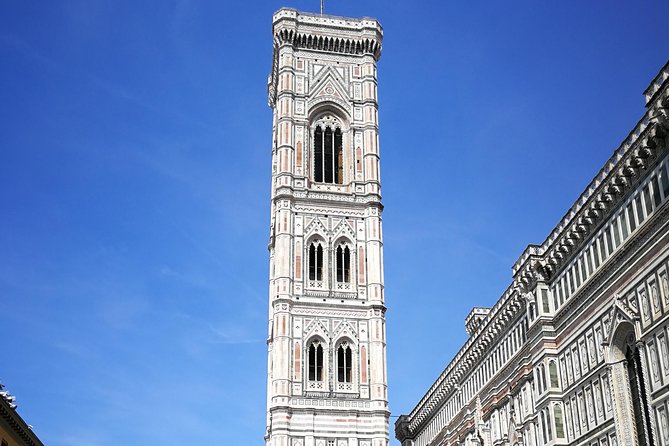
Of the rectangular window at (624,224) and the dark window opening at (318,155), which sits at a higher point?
the dark window opening at (318,155)

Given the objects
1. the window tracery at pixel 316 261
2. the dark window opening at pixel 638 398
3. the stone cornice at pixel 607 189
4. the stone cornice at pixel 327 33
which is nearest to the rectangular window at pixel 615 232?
the stone cornice at pixel 607 189

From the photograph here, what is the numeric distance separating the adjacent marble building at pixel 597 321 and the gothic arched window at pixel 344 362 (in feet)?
57.4

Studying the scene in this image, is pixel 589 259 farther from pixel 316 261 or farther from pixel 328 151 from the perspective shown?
pixel 328 151

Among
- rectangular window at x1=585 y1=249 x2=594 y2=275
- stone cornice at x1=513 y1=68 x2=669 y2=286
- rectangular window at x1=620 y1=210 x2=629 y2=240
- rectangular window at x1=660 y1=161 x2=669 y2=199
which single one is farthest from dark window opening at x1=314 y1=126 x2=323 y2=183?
rectangular window at x1=660 y1=161 x2=669 y2=199

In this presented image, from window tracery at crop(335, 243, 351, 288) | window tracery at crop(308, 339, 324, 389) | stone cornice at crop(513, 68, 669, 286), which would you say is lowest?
stone cornice at crop(513, 68, 669, 286)

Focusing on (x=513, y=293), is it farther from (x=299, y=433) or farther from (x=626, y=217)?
(x=299, y=433)

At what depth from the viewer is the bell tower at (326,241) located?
69312 millimetres

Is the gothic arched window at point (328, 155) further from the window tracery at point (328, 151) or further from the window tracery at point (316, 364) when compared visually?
the window tracery at point (316, 364)

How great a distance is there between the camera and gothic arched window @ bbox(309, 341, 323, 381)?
7088cm

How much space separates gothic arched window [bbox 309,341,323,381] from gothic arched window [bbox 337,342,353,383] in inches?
54.4

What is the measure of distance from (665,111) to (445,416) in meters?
35.5

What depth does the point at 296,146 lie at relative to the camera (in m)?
78.8

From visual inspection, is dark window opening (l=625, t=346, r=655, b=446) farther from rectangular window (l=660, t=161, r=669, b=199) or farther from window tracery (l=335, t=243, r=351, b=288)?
window tracery (l=335, t=243, r=351, b=288)

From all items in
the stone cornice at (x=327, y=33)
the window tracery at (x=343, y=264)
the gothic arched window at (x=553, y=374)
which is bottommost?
the gothic arched window at (x=553, y=374)
